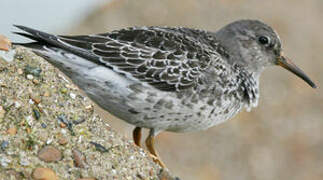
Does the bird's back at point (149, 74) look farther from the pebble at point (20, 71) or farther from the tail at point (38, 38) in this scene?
the pebble at point (20, 71)

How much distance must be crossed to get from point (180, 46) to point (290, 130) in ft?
26.4

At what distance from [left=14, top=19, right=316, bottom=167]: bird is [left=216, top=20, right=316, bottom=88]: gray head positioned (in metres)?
0.45

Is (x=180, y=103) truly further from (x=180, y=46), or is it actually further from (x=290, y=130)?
(x=290, y=130)

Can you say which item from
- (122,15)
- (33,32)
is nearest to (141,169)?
(33,32)

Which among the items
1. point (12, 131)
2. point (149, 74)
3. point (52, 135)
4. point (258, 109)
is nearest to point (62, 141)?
point (52, 135)

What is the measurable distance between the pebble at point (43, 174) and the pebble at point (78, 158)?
0.28 meters

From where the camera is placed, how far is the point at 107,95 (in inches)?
282

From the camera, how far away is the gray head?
8461mm

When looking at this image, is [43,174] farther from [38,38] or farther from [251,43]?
[251,43]

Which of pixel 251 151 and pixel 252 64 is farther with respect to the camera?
pixel 251 151

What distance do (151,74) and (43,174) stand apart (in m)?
2.25

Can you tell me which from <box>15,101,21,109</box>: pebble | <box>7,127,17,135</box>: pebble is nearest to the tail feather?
<box>15,101,21,109</box>: pebble

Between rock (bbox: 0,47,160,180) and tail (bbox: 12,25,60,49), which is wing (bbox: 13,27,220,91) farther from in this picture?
rock (bbox: 0,47,160,180)

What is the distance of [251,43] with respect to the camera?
8.61m
